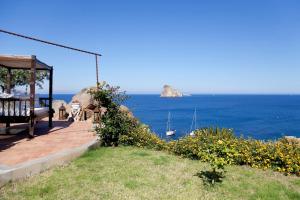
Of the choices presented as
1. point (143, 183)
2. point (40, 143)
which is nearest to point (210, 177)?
point (143, 183)

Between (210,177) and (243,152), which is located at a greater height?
(243,152)

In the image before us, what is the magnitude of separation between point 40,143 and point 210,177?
20.8 ft

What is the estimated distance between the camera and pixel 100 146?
36.9 ft

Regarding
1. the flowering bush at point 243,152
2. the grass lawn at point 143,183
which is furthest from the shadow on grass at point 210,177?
the flowering bush at point 243,152

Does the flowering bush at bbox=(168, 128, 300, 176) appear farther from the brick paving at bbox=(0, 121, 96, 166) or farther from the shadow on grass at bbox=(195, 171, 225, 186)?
the brick paving at bbox=(0, 121, 96, 166)

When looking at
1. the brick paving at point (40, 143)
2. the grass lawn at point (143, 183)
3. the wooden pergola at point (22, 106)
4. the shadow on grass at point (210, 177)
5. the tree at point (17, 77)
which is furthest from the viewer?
the tree at point (17, 77)

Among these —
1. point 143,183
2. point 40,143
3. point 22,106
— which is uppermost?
→ point 22,106

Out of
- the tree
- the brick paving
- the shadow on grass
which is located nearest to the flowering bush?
the shadow on grass

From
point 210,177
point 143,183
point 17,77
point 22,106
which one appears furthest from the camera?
point 17,77

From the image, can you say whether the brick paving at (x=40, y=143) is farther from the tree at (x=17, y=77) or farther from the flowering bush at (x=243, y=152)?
the tree at (x=17, y=77)

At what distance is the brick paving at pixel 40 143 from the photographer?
27.2 ft

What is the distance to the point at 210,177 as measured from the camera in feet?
25.0

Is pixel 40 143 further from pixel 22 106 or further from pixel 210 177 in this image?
pixel 210 177

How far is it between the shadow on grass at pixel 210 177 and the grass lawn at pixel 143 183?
5.2 inches
